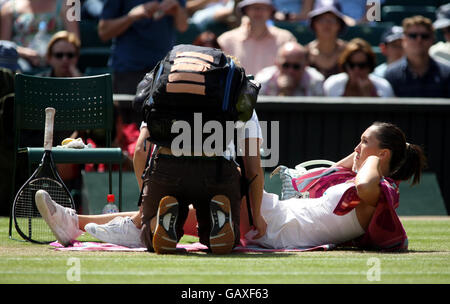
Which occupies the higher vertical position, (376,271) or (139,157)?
(139,157)

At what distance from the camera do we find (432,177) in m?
9.60

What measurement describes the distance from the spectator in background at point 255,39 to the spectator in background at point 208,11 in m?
0.91

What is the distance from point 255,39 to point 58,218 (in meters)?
5.71

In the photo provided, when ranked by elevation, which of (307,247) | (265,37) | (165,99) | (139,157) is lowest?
(307,247)

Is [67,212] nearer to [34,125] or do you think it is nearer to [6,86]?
[34,125]

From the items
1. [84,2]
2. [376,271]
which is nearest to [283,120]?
[84,2]

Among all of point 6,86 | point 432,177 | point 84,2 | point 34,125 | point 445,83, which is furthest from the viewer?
point 84,2

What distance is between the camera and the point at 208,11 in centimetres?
1229

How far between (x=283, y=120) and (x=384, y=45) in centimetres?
252

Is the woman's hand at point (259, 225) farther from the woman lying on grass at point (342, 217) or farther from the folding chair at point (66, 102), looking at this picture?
the folding chair at point (66, 102)

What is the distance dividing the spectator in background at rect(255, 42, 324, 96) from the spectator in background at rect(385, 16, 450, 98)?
1.07 meters

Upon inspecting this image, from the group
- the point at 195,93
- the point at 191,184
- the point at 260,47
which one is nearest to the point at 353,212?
the point at 191,184

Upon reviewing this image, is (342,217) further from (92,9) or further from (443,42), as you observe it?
(92,9)

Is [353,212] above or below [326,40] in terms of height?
below
